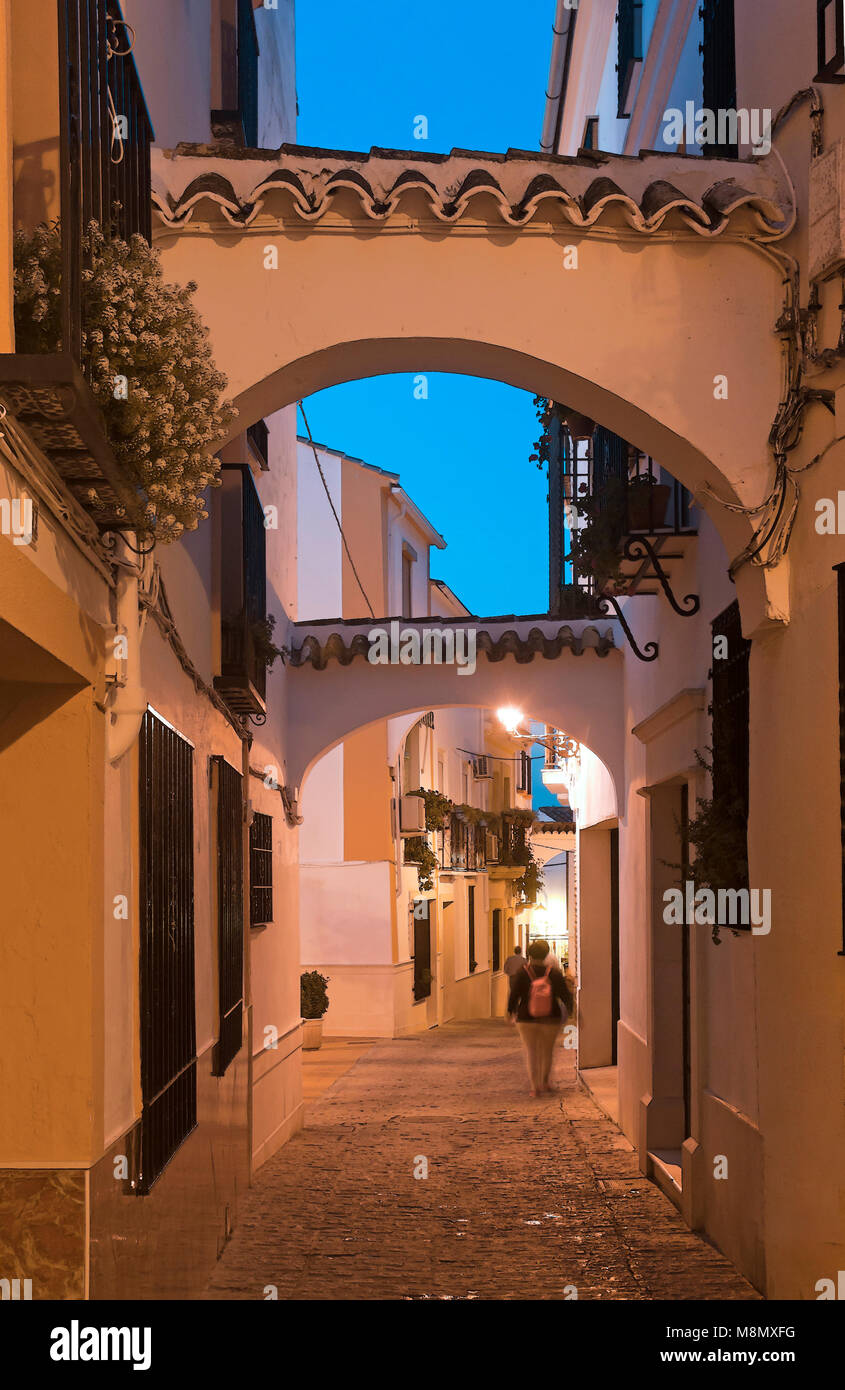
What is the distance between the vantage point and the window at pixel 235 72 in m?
9.10

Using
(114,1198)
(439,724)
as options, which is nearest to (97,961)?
(114,1198)

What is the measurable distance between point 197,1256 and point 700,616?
4.60 meters

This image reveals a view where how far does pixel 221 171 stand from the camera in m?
5.96

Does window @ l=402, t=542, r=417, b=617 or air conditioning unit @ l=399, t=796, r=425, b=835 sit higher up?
window @ l=402, t=542, r=417, b=617

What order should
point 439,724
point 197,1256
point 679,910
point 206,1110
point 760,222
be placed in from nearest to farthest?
point 760,222 → point 197,1256 → point 206,1110 → point 679,910 → point 439,724

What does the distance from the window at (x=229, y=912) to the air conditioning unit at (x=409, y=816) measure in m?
13.5

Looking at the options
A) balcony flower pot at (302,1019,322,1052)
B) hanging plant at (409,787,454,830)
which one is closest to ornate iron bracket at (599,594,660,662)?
balcony flower pot at (302,1019,322,1052)

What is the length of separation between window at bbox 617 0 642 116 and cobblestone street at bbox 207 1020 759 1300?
8.04 metres

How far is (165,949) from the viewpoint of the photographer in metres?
6.16

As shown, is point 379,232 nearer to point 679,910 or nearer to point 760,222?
point 760,222

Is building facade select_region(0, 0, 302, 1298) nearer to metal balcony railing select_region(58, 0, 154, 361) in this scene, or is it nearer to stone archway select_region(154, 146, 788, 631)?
metal balcony railing select_region(58, 0, 154, 361)

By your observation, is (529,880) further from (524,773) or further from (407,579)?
(407,579)

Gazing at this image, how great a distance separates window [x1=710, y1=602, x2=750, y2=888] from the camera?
7.25 m

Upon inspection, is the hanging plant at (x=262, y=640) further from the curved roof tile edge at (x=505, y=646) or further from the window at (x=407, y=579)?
the window at (x=407, y=579)
